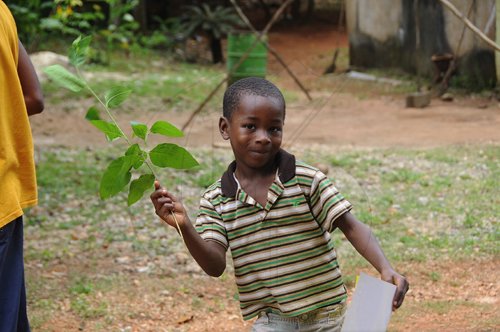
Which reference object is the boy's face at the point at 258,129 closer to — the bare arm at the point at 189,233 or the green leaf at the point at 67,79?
the bare arm at the point at 189,233

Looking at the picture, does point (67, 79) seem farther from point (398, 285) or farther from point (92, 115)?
point (398, 285)

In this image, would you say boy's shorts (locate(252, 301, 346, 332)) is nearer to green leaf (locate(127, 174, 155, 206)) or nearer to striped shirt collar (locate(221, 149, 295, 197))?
striped shirt collar (locate(221, 149, 295, 197))

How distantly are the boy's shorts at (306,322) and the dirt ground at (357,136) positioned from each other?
155 centimetres

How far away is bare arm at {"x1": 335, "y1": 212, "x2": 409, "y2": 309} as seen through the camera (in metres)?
2.32

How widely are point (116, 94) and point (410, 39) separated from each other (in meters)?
11.4

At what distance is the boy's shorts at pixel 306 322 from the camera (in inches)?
101

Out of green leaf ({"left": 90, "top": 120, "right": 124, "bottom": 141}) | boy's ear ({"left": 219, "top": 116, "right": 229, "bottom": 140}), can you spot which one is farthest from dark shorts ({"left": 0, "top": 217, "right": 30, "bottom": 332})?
boy's ear ({"left": 219, "top": 116, "right": 229, "bottom": 140})

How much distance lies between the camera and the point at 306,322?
258 cm


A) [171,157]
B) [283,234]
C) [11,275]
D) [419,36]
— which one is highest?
[171,157]

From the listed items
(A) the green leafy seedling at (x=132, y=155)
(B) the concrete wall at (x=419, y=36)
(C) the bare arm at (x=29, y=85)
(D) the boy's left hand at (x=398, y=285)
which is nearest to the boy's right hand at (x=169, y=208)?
(A) the green leafy seedling at (x=132, y=155)

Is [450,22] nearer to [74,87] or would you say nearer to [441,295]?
[441,295]

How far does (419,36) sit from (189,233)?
10941 mm

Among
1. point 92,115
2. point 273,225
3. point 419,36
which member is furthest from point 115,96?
point 419,36

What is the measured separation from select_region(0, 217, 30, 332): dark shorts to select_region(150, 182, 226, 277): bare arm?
2.11 ft
